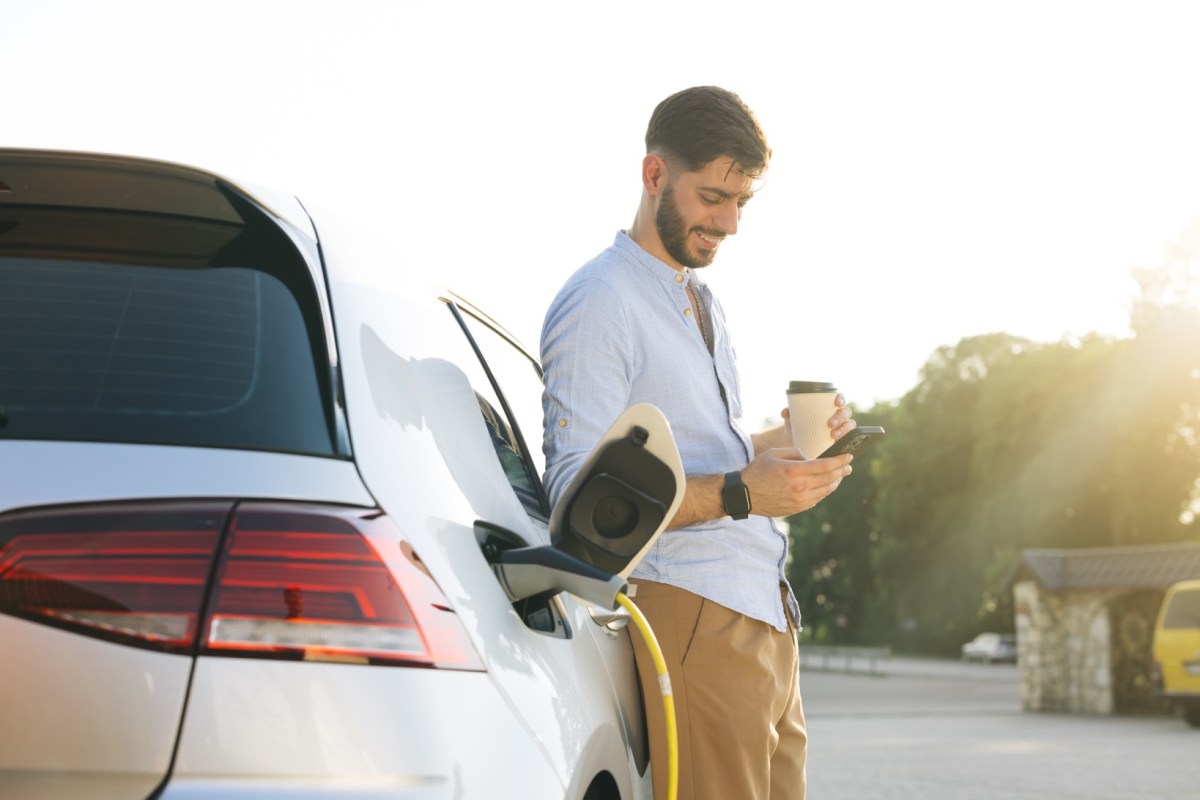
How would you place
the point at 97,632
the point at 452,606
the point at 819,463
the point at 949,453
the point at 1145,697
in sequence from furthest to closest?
the point at 949,453 < the point at 1145,697 < the point at 819,463 < the point at 452,606 < the point at 97,632

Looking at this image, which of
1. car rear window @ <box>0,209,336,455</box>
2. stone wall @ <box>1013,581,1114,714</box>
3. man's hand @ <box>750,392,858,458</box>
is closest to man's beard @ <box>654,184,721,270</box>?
man's hand @ <box>750,392,858,458</box>

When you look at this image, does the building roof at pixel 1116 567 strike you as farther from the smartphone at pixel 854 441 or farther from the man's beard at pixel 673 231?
the smartphone at pixel 854 441

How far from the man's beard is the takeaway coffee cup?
41cm

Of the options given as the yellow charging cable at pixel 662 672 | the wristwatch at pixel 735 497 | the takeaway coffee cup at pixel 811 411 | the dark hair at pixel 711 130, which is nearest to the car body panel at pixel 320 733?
the yellow charging cable at pixel 662 672

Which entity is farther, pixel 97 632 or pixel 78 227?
pixel 78 227

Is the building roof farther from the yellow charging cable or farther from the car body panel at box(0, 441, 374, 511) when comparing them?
the car body panel at box(0, 441, 374, 511)

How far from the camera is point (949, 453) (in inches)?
2248

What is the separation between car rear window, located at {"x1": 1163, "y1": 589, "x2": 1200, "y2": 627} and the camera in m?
22.4

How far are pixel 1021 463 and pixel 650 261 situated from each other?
48.3 metres

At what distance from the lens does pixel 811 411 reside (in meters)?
2.75

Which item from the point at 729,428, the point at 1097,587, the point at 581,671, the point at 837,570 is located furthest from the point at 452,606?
the point at 837,570

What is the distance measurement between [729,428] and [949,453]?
183 ft

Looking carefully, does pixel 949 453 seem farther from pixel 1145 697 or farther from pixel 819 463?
pixel 819 463

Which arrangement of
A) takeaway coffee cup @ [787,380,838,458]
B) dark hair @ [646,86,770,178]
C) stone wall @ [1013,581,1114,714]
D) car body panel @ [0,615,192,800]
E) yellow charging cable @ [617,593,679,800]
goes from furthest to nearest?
stone wall @ [1013,581,1114,714], dark hair @ [646,86,770,178], takeaway coffee cup @ [787,380,838,458], yellow charging cable @ [617,593,679,800], car body panel @ [0,615,192,800]
